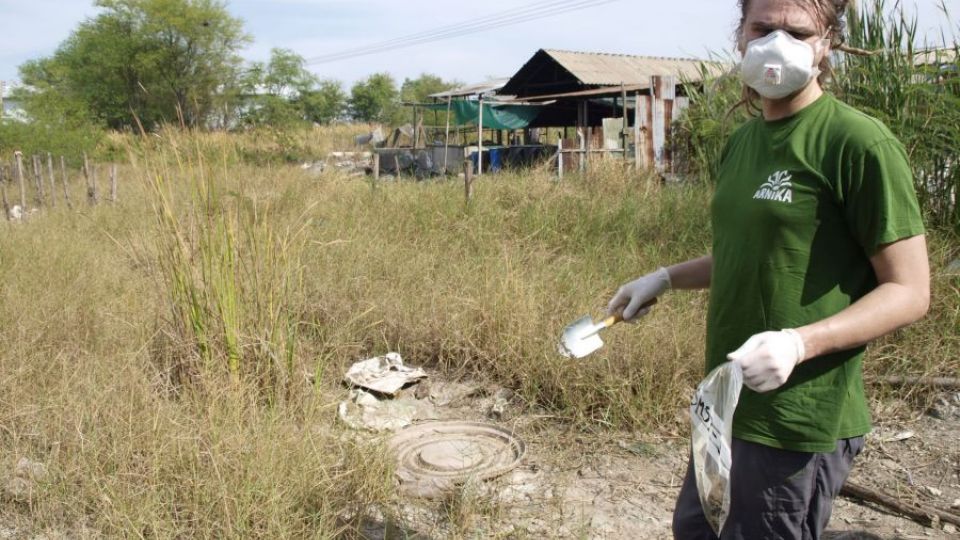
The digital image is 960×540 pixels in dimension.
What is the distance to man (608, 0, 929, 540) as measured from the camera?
1297 mm

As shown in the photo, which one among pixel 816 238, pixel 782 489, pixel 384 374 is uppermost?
pixel 816 238

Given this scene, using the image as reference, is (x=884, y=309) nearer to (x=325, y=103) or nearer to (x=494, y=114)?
(x=494, y=114)

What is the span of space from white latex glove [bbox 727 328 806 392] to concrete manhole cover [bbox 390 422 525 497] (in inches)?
73.1

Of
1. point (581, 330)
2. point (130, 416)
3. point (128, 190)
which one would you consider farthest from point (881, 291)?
point (128, 190)

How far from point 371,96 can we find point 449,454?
5541 centimetres

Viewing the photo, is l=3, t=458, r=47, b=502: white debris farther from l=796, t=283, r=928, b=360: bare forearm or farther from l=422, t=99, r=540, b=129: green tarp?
l=422, t=99, r=540, b=129: green tarp

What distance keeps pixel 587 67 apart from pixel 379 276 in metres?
16.9

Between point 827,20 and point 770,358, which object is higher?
point 827,20

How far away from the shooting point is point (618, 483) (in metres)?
3.20

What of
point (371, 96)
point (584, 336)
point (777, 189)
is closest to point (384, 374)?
point (584, 336)

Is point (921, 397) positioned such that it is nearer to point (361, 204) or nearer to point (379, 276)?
point (379, 276)

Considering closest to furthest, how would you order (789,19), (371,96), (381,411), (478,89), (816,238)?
(816,238) < (789,19) < (381,411) < (478,89) < (371,96)

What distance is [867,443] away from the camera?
3547 mm

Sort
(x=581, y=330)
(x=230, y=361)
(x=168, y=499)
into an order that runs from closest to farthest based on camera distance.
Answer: (x=581, y=330) → (x=168, y=499) → (x=230, y=361)
